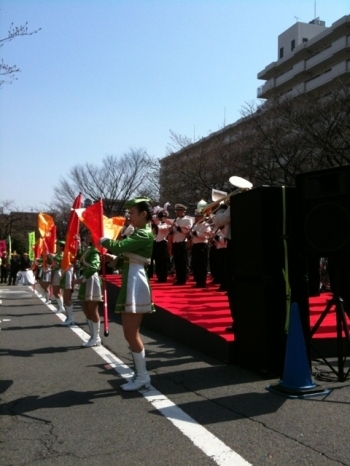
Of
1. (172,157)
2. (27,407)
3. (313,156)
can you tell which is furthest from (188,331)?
(172,157)

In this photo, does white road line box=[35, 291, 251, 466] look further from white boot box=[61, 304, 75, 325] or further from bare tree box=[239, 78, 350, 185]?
bare tree box=[239, 78, 350, 185]

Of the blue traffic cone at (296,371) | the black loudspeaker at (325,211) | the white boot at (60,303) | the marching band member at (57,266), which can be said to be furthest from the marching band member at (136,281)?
the white boot at (60,303)

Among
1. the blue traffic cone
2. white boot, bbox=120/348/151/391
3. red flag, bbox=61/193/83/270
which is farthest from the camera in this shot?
red flag, bbox=61/193/83/270

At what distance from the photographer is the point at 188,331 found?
27.0 ft

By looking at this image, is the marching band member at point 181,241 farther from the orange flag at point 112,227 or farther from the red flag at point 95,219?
the red flag at point 95,219

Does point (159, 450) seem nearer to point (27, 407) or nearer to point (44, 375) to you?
point (27, 407)

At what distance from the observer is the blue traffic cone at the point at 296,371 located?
5465 millimetres

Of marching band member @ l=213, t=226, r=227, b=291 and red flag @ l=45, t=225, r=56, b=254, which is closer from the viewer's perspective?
marching band member @ l=213, t=226, r=227, b=291

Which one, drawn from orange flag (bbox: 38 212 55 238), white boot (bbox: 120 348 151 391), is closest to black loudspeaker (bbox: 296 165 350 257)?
white boot (bbox: 120 348 151 391)

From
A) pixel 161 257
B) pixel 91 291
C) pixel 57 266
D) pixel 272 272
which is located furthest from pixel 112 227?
pixel 161 257

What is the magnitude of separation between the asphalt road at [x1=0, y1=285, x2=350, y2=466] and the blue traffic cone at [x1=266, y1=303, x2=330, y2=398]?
0.10m

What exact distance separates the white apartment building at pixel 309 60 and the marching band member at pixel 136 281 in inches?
1482

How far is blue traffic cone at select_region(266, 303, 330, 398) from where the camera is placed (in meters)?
5.46

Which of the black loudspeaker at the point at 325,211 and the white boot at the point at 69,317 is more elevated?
the black loudspeaker at the point at 325,211
